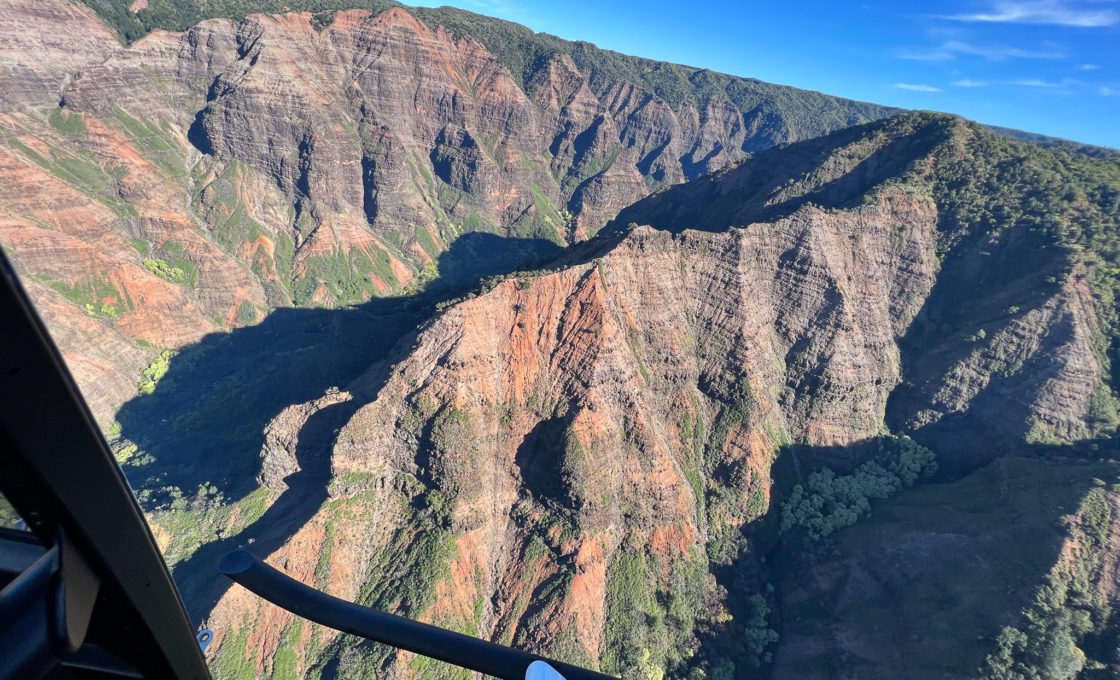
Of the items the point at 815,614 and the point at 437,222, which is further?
the point at 437,222

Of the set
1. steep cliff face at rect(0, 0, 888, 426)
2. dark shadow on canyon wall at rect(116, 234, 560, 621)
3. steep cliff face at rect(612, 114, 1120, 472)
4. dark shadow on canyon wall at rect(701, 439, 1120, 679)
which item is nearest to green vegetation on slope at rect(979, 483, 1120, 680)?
dark shadow on canyon wall at rect(701, 439, 1120, 679)

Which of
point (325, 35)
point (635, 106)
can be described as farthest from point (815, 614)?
point (635, 106)

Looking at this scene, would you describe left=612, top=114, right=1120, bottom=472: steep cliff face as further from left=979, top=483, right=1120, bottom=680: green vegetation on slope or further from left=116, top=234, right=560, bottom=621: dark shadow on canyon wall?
left=116, top=234, right=560, bottom=621: dark shadow on canyon wall

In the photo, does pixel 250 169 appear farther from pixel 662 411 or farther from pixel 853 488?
pixel 853 488

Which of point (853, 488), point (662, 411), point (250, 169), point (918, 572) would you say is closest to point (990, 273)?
point (853, 488)

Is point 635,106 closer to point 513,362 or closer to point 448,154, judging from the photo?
point 448,154

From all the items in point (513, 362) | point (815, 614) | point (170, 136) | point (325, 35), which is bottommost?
point (815, 614)

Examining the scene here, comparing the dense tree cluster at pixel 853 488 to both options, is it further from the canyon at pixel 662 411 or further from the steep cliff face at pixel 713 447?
the steep cliff face at pixel 713 447
